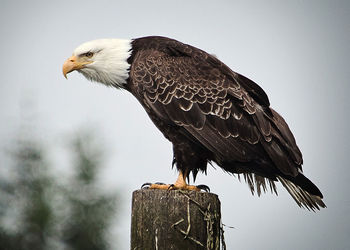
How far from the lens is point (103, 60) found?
6352 mm

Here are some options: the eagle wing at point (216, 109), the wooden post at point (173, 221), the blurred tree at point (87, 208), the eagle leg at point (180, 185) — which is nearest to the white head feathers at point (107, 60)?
the eagle wing at point (216, 109)

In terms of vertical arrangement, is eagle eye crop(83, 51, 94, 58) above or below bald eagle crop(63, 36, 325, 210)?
above

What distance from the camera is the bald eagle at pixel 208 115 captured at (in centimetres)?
561

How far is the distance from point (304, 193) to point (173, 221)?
6.40 ft

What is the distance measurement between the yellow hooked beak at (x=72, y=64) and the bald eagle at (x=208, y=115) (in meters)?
0.38

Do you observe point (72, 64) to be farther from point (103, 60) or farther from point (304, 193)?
point (304, 193)

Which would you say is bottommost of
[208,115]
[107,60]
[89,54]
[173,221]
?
[173,221]

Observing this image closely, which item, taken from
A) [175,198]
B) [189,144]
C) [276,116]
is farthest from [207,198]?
[276,116]

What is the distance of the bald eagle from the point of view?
221 inches

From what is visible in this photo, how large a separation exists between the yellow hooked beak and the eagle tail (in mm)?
2665

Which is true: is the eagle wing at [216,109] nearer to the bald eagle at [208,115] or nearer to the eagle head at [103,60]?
the bald eagle at [208,115]

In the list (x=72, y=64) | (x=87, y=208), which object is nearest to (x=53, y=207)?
(x=87, y=208)

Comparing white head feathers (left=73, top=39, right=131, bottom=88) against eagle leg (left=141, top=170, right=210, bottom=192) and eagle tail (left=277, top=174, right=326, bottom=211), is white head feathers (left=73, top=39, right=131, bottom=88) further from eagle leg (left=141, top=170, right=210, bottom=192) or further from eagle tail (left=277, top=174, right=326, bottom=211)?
eagle tail (left=277, top=174, right=326, bottom=211)

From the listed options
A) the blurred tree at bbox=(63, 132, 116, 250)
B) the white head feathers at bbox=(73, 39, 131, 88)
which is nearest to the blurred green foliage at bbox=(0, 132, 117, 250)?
the blurred tree at bbox=(63, 132, 116, 250)
